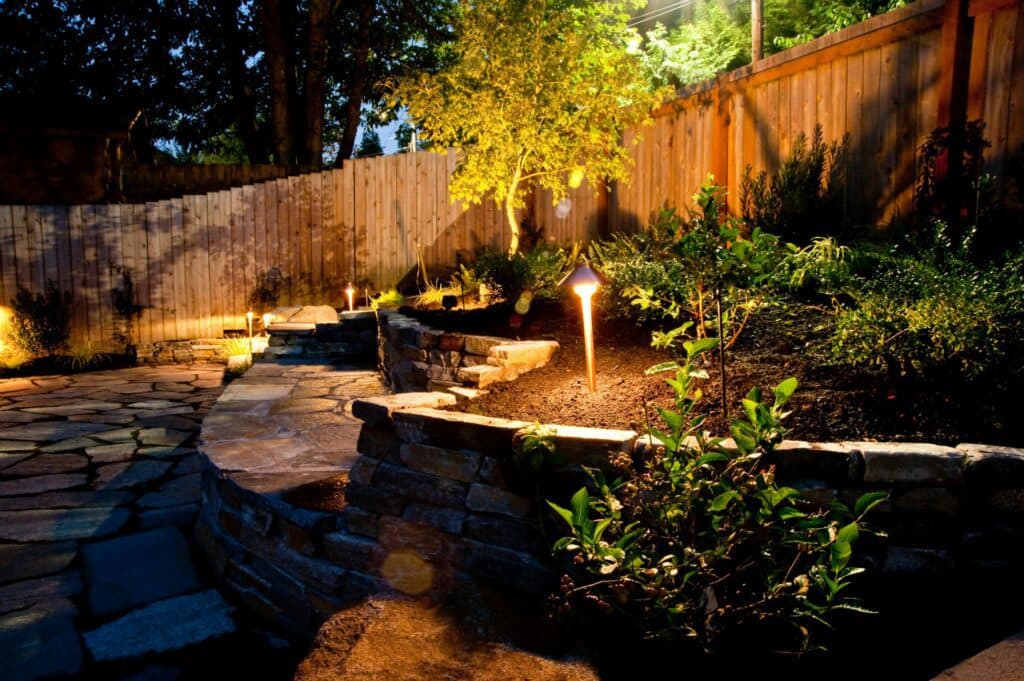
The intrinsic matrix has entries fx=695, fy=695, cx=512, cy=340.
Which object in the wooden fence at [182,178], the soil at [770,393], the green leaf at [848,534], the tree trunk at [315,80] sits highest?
the tree trunk at [315,80]

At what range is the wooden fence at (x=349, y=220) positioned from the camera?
5.44m

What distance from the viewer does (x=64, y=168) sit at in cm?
1156

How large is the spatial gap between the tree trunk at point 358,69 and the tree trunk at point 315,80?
2.00ft

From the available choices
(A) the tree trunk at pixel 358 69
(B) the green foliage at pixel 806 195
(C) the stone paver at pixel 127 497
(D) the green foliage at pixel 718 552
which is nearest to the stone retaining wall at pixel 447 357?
(C) the stone paver at pixel 127 497

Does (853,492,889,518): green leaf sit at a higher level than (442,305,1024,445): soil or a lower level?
lower

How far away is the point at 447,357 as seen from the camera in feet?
14.6

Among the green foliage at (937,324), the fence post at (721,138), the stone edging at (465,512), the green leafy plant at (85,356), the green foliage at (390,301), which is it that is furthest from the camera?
the green leafy plant at (85,356)

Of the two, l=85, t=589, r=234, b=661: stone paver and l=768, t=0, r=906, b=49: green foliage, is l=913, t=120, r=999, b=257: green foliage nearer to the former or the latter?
l=85, t=589, r=234, b=661: stone paver

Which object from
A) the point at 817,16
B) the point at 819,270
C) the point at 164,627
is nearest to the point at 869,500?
the point at 819,270

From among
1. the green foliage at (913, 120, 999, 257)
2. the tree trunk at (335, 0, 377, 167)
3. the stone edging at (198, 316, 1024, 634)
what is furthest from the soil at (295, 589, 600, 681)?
the tree trunk at (335, 0, 377, 167)

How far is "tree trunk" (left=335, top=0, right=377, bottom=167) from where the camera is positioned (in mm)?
13070

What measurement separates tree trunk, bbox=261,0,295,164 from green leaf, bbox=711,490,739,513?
12.3 m

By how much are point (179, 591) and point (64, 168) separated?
11245 mm

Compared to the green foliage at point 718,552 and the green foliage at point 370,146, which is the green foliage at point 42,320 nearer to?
the green foliage at point 718,552
